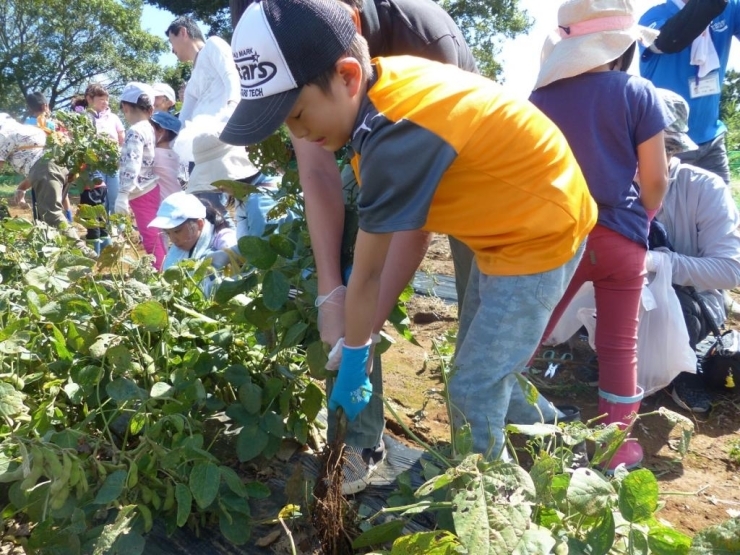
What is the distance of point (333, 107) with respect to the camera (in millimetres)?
1239

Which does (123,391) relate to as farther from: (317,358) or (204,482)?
(317,358)

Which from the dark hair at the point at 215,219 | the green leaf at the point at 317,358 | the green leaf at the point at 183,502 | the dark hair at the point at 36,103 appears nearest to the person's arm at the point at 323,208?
the green leaf at the point at 317,358

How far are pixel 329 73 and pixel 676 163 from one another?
1.79 metres

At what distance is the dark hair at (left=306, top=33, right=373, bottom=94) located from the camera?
4.00ft

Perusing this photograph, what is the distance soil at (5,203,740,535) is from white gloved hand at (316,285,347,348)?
0.83 ft

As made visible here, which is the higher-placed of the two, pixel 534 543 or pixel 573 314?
pixel 534 543

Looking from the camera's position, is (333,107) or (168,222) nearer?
(333,107)

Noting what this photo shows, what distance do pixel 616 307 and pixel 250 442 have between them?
1.14m

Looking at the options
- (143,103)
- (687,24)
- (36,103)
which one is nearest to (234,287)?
(687,24)

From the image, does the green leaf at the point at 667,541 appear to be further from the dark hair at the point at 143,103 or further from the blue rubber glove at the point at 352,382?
the dark hair at the point at 143,103

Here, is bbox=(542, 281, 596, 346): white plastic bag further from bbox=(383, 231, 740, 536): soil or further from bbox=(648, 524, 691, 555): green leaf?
bbox=(648, 524, 691, 555): green leaf

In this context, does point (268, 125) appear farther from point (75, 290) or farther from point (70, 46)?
point (70, 46)

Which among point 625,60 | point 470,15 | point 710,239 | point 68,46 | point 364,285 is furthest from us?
point 68,46

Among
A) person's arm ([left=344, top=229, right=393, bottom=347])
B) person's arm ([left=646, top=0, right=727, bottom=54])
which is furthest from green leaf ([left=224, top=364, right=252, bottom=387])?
person's arm ([left=646, top=0, right=727, bottom=54])
